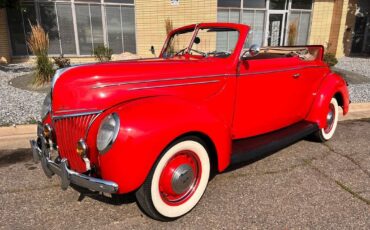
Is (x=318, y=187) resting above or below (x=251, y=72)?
below

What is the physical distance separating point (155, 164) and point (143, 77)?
0.77 m

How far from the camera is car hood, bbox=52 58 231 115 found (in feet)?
7.66

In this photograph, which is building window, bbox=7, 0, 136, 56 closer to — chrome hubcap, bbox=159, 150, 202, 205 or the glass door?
the glass door

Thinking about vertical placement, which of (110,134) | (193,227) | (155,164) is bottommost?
(193,227)

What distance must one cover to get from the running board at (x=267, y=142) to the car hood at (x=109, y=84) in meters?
0.92

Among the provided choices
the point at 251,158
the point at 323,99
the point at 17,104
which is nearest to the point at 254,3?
the point at 323,99

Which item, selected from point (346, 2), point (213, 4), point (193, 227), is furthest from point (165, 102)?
point (346, 2)

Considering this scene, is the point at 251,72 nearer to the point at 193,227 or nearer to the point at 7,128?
the point at 193,227

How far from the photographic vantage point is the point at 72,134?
238 centimetres

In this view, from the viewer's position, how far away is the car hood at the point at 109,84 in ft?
7.66

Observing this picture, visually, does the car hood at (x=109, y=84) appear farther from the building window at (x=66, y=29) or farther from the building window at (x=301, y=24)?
the building window at (x=301, y=24)

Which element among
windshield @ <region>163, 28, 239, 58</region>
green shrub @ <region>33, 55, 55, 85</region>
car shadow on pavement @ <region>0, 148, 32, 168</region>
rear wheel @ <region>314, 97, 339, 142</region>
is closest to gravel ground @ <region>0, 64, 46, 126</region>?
green shrub @ <region>33, 55, 55, 85</region>

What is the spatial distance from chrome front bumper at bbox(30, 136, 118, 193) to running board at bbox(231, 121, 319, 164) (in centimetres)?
128

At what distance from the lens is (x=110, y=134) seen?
2.11 meters
